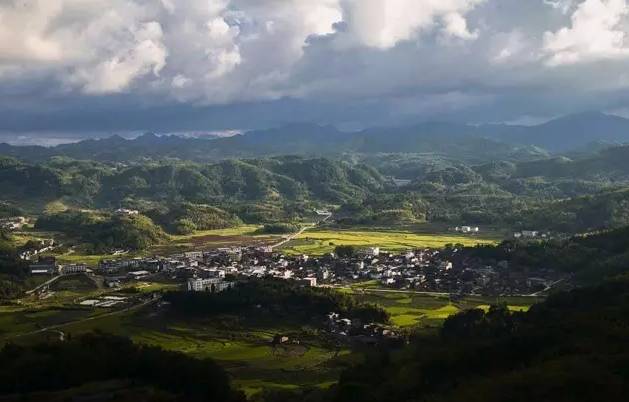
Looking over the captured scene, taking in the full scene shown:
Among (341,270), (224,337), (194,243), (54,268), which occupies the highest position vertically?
(194,243)

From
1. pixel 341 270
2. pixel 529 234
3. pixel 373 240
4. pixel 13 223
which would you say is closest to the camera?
pixel 341 270

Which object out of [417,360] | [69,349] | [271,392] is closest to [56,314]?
[69,349]

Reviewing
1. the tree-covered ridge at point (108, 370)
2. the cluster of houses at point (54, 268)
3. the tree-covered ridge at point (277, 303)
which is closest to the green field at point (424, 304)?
the tree-covered ridge at point (277, 303)

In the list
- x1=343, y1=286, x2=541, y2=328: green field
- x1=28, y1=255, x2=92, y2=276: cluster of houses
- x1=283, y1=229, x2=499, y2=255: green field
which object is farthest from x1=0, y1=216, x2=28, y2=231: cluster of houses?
x1=343, y1=286, x2=541, y2=328: green field

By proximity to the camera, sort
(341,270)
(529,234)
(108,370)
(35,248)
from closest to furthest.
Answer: (108,370) → (341,270) → (35,248) → (529,234)

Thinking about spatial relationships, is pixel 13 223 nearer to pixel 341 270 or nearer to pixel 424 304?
pixel 341 270

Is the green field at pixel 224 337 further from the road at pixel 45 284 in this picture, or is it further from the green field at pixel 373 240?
the green field at pixel 373 240

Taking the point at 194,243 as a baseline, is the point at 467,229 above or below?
above

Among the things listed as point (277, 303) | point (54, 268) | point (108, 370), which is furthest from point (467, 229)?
point (108, 370)

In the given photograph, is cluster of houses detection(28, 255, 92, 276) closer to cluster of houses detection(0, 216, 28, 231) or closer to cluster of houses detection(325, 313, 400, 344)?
cluster of houses detection(0, 216, 28, 231)
